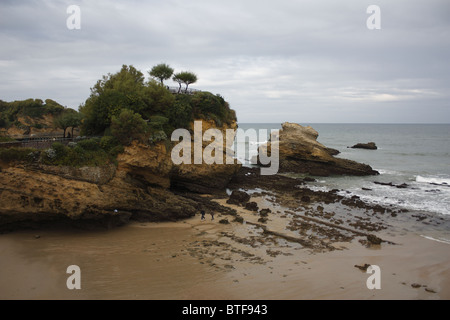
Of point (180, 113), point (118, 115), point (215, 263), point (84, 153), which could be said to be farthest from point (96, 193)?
point (180, 113)

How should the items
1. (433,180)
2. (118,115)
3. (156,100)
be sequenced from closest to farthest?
(118,115) → (156,100) → (433,180)

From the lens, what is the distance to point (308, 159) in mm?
35062

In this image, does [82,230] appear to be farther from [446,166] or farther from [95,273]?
[446,166]

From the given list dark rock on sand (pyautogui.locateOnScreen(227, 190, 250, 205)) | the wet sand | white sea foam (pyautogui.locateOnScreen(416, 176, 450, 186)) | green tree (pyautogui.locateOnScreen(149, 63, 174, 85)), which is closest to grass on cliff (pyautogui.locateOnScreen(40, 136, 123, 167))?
the wet sand

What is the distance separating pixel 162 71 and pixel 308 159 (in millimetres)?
19865

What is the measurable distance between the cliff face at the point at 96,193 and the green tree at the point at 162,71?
11.1 metres

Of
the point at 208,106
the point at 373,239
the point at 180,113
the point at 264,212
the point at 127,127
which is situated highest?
the point at 208,106

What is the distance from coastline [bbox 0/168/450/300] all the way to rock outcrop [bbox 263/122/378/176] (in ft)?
58.5

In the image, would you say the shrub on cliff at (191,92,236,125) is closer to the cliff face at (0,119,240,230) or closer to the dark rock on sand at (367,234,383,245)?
the cliff face at (0,119,240,230)

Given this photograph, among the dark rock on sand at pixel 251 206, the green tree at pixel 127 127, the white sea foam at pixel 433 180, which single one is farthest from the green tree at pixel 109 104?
the white sea foam at pixel 433 180

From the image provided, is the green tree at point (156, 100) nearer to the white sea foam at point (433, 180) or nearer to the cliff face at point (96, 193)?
the cliff face at point (96, 193)

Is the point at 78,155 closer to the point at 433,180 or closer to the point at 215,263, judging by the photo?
the point at 215,263

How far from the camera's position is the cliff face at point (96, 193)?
41.4 feet

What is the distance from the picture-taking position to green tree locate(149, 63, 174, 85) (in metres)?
25.7
